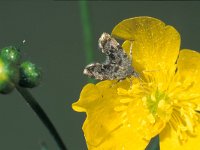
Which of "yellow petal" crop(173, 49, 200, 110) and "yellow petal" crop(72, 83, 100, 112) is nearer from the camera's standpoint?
"yellow petal" crop(72, 83, 100, 112)

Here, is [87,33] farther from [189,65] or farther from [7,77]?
[7,77]

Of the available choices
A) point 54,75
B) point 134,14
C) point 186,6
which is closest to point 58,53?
point 54,75

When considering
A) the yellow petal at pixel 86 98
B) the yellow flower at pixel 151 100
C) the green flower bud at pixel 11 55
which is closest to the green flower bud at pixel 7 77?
the green flower bud at pixel 11 55

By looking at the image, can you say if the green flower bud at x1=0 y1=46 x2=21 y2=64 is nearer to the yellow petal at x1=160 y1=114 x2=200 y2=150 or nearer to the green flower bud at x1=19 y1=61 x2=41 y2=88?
the green flower bud at x1=19 y1=61 x2=41 y2=88

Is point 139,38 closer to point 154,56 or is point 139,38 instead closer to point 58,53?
point 154,56

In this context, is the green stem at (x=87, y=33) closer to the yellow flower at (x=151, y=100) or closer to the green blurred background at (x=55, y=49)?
the yellow flower at (x=151, y=100)

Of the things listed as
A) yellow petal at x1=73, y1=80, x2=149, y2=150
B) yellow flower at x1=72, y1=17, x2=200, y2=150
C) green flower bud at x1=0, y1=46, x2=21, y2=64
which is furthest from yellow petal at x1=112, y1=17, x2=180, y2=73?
green flower bud at x1=0, y1=46, x2=21, y2=64
